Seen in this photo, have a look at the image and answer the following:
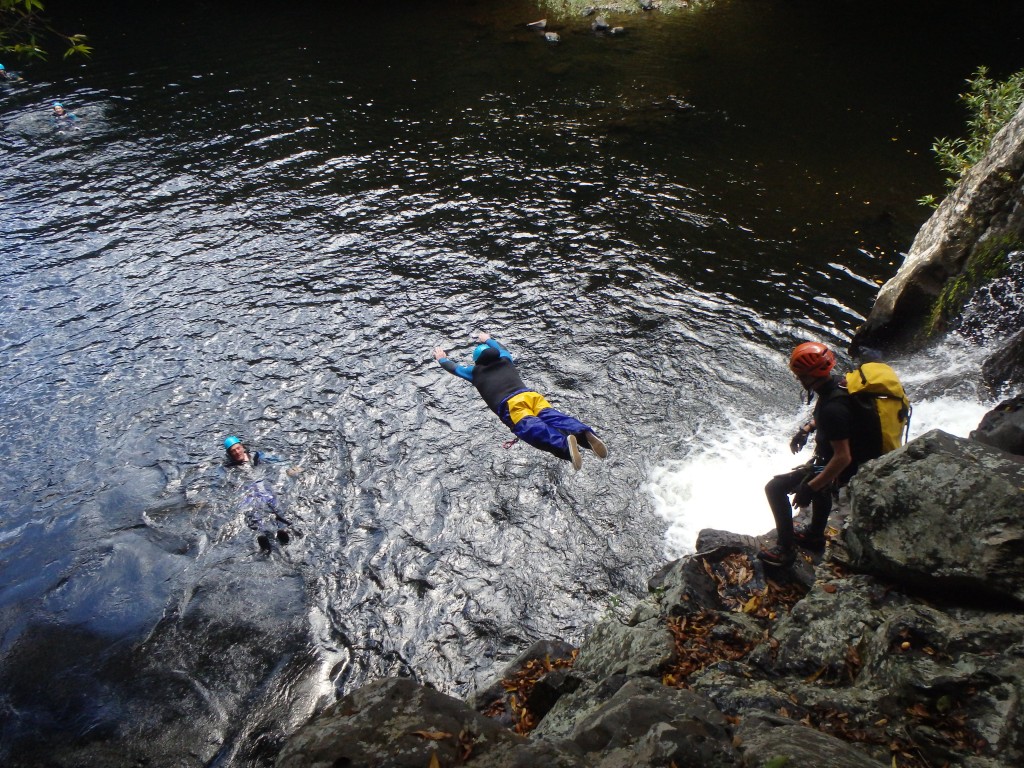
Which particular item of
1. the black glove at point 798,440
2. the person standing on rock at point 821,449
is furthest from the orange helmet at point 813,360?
the black glove at point 798,440

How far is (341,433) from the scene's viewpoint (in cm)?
1310

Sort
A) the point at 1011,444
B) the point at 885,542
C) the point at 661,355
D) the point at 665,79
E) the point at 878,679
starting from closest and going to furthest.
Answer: the point at 878,679 < the point at 885,542 < the point at 1011,444 < the point at 661,355 < the point at 665,79

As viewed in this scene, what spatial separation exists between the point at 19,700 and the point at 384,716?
7145mm

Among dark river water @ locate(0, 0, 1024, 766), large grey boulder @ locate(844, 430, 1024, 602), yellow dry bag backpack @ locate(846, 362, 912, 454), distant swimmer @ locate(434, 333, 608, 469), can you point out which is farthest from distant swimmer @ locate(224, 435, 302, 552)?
yellow dry bag backpack @ locate(846, 362, 912, 454)

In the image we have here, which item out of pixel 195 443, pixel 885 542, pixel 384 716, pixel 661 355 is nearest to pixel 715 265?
pixel 661 355

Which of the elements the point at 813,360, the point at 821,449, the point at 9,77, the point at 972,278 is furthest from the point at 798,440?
the point at 9,77

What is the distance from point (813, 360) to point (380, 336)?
35.8 feet

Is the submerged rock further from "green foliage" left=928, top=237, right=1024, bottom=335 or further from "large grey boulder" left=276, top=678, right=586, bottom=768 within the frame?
"large grey boulder" left=276, top=678, right=586, bottom=768

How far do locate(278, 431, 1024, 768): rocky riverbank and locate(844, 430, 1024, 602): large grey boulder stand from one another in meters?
0.01

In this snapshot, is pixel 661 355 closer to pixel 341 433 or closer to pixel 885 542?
pixel 341 433

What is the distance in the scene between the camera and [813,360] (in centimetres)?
668

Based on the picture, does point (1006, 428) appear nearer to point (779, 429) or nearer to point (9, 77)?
point (779, 429)

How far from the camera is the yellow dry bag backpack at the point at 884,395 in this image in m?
6.83

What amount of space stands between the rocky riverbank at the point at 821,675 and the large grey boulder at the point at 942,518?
0.01 meters
